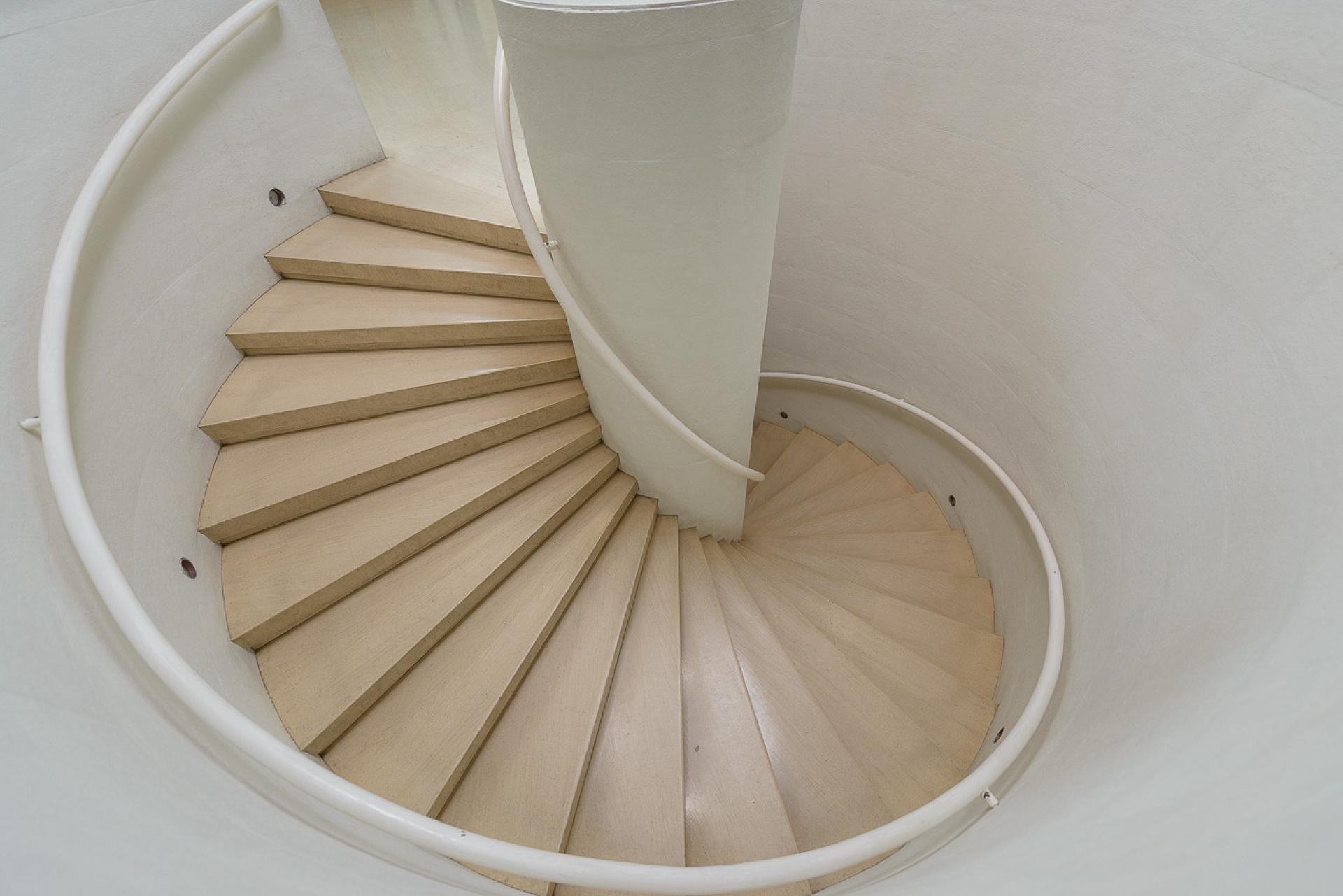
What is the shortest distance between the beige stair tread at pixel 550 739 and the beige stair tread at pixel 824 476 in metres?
1.82

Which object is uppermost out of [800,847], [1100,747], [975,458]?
[975,458]

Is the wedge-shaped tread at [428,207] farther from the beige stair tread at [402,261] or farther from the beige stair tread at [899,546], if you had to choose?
the beige stair tread at [899,546]

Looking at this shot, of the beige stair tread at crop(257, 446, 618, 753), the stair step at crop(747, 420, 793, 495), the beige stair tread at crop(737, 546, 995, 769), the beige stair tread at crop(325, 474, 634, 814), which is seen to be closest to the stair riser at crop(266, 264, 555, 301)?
the beige stair tread at crop(257, 446, 618, 753)

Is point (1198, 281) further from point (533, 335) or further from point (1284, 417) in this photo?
point (533, 335)

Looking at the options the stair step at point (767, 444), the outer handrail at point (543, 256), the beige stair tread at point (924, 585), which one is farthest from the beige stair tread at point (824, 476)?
the outer handrail at point (543, 256)

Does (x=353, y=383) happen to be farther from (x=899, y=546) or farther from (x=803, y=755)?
(x=899, y=546)

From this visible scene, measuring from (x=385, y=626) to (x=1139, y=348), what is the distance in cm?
266

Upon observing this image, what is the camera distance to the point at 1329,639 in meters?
0.99

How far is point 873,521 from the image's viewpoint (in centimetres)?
379

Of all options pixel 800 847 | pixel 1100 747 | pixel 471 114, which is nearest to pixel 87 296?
pixel 471 114

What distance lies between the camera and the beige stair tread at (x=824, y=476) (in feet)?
13.2

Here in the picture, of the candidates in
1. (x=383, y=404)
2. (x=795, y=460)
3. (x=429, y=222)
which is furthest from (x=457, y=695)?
(x=795, y=460)

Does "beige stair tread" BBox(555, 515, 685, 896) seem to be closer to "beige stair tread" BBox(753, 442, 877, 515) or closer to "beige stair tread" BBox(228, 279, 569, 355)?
"beige stair tread" BBox(228, 279, 569, 355)

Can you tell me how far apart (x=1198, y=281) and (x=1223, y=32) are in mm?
647
